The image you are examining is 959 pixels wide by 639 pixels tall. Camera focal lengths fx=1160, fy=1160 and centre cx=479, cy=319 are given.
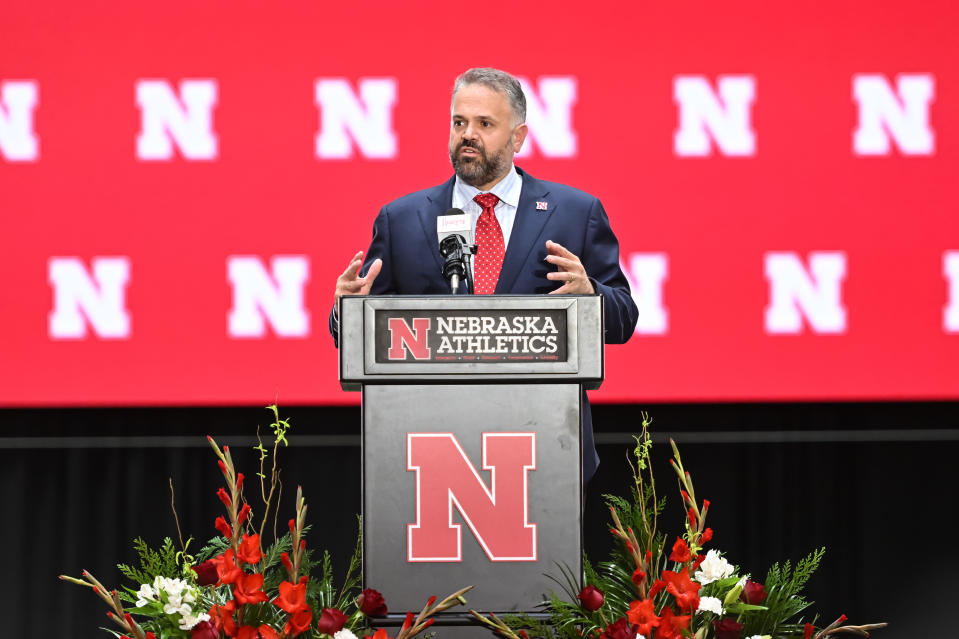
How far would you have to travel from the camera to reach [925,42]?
3.78 meters

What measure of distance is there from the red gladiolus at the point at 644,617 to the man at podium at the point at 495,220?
25.5 inches

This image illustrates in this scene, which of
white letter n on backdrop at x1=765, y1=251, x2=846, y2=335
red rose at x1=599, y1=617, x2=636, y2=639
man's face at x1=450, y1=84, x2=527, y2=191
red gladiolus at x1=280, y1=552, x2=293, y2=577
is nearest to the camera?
red rose at x1=599, y1=617, x2=636, y2=639

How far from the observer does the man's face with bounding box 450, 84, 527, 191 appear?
6.60ft

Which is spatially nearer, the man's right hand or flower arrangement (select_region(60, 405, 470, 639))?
flower arrangement (select_region(60, 405, 470, 639))

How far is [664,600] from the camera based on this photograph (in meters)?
1.53

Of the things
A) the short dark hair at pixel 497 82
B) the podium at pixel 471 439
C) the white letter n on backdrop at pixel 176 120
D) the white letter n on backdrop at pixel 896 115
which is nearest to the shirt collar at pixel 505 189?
the short dark hair at pixel 497 82

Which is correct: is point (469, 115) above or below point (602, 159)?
below

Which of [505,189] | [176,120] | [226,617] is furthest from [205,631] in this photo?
[176,120]

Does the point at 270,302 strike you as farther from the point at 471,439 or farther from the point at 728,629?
the point at 728,629

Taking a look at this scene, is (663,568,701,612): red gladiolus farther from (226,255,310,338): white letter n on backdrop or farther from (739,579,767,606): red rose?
(226,255,310,338): white letter n on backdrop

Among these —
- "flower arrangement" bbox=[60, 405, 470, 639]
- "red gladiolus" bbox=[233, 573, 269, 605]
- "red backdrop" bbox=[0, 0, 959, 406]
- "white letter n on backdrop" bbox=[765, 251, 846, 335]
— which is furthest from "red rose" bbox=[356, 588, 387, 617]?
"white letter n on backdrop" bbox=[765, 251, 846, 335]

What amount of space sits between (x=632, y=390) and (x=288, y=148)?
1.38 meters

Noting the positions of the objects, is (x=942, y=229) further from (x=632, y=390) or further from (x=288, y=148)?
(x=288, y=148)

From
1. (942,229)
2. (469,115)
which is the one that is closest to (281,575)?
(469,115)
